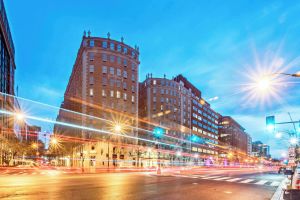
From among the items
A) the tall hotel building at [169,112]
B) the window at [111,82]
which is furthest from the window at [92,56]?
the tall hotel building at [169,112]

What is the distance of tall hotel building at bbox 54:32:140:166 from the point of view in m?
67.9

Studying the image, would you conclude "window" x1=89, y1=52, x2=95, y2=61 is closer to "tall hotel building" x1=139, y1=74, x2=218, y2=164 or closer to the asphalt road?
"tall hotel building" x1=139, y1=74, x2=218, y2=164

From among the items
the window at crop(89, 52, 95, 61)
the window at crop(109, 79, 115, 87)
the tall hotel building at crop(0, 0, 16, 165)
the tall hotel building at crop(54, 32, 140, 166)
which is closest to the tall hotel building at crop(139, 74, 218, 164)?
the tall hotel building at crop(54, 32, 140, 166)

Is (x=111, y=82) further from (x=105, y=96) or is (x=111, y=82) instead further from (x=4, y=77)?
(x=4, y=77)

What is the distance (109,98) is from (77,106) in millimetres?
11219

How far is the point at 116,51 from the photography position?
244 ft

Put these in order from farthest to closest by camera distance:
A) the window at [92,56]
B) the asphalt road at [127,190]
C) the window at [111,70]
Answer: the window at [111,70] < the window at [92,56] < the asphalt road at [127,190]

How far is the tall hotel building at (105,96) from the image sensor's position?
67.9 meters

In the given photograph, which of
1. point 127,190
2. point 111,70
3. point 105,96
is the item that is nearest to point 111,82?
point 111,70

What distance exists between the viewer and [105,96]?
71.2 m

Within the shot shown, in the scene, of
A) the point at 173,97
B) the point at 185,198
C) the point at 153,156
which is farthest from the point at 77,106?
the point at 185,198

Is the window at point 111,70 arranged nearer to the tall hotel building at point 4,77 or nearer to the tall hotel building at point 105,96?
the tall hotel building at point 105,96

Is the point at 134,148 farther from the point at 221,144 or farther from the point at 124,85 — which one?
the point at 221,144

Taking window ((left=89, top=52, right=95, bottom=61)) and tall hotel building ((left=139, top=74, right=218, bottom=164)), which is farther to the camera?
tall hotel building ((left=139, top=74, right=218, bottom=164))
